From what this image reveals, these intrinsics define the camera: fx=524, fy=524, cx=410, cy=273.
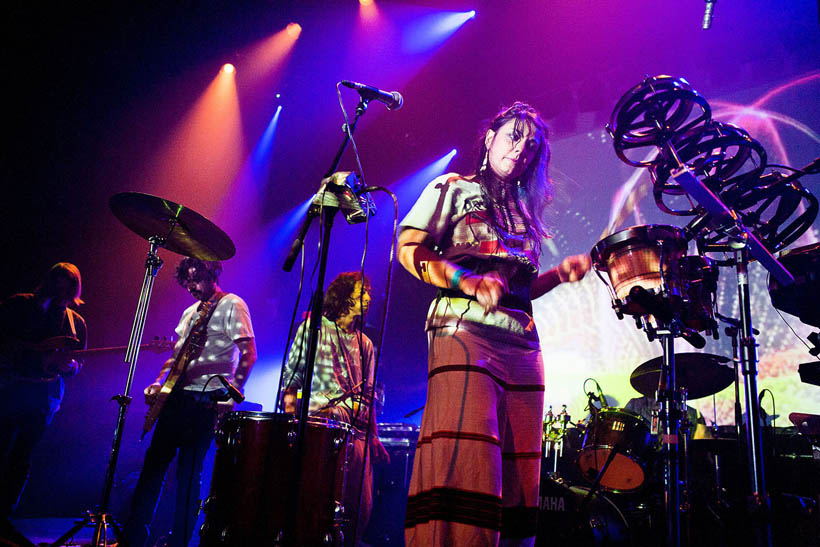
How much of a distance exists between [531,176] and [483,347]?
906 millimetres

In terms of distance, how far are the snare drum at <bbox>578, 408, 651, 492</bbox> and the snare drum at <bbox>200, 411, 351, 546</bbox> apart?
258 cm

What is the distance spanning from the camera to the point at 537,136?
2.34 meters

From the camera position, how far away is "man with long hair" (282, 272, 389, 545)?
13.4ft

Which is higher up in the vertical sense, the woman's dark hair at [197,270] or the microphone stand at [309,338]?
the woman's dark hair at [197,270]

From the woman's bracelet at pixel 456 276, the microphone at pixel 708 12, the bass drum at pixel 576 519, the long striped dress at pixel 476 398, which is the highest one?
the microphone at pixel 708 12

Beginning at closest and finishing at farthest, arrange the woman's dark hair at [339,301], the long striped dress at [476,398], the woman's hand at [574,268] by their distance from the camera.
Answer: the long striped dress at [476,398]
the woman's hand at [574,268]
the woman's dark hair at [339,301]

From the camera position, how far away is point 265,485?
260 cm

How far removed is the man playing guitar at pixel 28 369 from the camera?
5211 millimetres

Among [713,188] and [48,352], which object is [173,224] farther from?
[713,188]

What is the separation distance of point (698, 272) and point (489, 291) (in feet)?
5.37

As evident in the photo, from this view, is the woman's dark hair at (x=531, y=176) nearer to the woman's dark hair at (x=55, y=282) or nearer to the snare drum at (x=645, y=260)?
the snare drum at (x=645, y=260)

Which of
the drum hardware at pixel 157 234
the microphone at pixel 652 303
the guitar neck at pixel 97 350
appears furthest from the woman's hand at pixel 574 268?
the guitar neck at pixel 97 350

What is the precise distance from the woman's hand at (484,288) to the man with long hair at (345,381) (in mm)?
2108

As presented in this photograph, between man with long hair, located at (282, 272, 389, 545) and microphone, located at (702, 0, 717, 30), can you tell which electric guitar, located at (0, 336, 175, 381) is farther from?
microphone, located at (702, 0, 717, 30)
